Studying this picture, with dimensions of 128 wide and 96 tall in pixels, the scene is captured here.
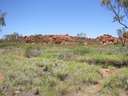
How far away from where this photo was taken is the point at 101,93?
640 inches

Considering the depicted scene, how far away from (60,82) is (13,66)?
3793 mm

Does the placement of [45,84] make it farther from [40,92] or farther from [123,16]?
[123,16]

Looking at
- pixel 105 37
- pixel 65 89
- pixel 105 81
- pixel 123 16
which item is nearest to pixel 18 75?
pixel 65 89

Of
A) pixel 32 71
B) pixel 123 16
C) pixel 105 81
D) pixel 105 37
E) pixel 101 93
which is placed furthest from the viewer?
pixel 105 37

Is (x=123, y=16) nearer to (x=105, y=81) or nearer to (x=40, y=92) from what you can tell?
(x=105, y=81)

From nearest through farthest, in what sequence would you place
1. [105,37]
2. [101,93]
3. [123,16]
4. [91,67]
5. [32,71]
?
[101,93] → [32,71] → [91,67] → [123,16] → [105,37]

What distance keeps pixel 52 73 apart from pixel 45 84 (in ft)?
6.95

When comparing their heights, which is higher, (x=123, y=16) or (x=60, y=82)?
(x=123, y=16)

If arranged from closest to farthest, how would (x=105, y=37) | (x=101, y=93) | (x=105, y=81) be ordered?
(x=101, y=93), (x=105, y=81), (x=105, y=37)

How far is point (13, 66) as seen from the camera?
67.3 ft

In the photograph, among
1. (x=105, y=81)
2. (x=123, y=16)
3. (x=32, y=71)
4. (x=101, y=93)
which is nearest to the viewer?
(x=101, y=93)

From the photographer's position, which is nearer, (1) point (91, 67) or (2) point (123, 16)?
(1) point (91, 67)

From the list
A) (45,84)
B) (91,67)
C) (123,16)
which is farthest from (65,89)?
(123,16)

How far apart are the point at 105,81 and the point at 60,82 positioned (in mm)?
2294
